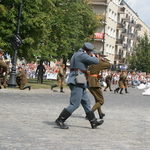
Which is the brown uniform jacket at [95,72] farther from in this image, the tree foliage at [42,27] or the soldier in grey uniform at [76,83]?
the tree foliage at [42,27]

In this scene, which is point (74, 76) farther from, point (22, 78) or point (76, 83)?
point (22, 78)

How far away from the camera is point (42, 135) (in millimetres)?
9727

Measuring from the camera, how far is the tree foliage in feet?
104

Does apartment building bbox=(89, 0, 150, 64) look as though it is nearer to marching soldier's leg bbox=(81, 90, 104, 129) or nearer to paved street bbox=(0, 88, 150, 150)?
paved street bbox=(0, 88, 150, 150)

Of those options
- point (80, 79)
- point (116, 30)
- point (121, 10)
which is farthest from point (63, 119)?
point (121, 10)

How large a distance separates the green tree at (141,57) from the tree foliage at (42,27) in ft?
178

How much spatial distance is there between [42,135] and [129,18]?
10631 centimetres

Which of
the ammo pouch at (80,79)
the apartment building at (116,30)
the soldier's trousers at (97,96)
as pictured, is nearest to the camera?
the ammo pouch at (80,79)

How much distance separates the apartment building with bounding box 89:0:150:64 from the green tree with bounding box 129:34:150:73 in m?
3.75

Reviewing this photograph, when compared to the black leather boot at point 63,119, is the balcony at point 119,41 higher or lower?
higher

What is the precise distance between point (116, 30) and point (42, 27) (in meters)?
68.9

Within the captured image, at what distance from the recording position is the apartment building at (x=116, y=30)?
8638 cm

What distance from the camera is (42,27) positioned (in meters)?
32.3

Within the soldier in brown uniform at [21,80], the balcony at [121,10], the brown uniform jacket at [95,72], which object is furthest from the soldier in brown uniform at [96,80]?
the balcony at [121,10]
